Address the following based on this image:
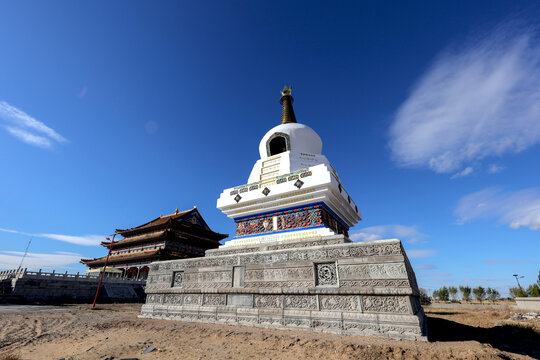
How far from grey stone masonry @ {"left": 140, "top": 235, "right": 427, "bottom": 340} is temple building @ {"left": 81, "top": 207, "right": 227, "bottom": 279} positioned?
2186 centimetres

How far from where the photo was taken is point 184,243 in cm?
3175

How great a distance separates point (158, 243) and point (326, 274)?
2866cm

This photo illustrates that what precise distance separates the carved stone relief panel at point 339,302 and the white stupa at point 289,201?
93.4 inches

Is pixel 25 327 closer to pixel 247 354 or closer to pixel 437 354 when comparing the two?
pixel 247 354

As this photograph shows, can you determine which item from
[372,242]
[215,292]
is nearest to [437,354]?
[372,242]

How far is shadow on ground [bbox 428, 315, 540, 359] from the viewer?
5.97 m

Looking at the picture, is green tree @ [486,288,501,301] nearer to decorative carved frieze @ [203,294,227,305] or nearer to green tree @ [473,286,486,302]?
green tree @ [473,286,486,302]

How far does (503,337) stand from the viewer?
24.6ft

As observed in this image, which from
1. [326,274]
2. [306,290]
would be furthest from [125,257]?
[326,274]

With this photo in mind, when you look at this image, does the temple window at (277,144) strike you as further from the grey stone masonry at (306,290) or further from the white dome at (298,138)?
the grey stone masonry at (306,290)

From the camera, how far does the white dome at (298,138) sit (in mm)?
12961

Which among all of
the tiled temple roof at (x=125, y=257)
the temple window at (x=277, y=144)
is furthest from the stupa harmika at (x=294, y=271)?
the tiled temple roof at (x=125, y=257)

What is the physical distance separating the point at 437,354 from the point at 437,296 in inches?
2418

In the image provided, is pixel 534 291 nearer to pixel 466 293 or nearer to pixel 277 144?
pixel 466 293
